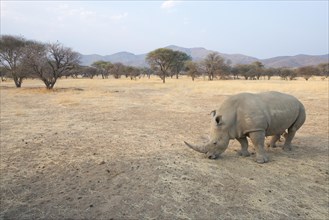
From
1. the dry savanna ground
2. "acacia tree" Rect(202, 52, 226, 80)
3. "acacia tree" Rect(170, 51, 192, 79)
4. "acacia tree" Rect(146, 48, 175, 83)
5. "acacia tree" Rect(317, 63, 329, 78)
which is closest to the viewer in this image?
the dry savanna ground

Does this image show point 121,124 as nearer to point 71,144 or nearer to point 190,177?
point 71,144

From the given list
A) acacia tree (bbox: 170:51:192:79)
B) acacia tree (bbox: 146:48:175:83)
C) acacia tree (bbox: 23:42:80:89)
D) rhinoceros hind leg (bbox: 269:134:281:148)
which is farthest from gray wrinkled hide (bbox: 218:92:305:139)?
acacia tree (bbox: 170:51:192:79)

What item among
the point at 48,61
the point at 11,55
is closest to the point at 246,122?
the point at 48,61

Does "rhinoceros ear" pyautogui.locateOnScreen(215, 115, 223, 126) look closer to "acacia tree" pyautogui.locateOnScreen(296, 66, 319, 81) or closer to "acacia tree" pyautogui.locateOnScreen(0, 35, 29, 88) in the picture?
"acacia tree" pyautogui.locateOnScreen(0, 35, 29, 88)

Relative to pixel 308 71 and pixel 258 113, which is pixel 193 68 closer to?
pixel 308 71

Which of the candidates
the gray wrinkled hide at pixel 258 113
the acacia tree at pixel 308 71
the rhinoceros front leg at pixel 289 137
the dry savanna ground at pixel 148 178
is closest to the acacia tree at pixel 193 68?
the acacia tree at pixel 308 71

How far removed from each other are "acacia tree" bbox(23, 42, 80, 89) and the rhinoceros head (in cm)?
2798

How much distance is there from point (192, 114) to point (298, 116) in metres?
7.60

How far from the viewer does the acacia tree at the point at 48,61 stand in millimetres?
31891

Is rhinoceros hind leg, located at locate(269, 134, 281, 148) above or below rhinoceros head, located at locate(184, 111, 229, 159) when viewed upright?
below

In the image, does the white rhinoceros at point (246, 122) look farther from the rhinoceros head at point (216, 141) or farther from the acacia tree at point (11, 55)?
the acacia tree at point (11, 55)

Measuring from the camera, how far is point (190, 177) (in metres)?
6.84

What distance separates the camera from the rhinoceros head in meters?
7.93

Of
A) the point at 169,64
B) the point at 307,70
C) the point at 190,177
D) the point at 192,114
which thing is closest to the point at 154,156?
the point at 190,177
